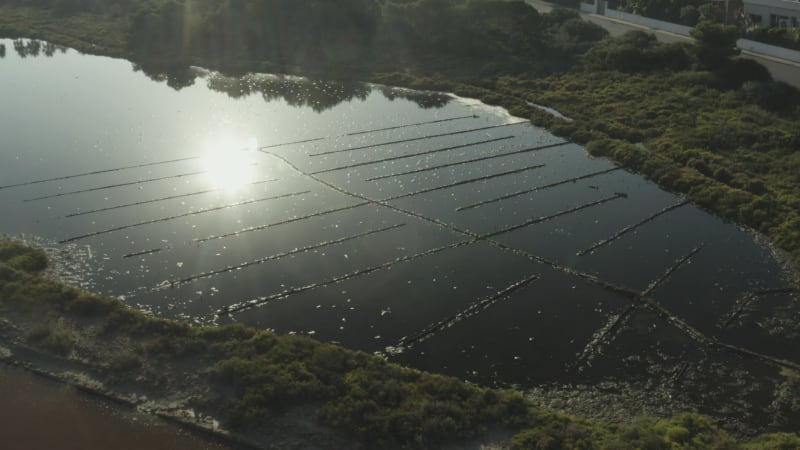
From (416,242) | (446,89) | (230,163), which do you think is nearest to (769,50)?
(446,89)

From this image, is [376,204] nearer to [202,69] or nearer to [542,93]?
[542,93]

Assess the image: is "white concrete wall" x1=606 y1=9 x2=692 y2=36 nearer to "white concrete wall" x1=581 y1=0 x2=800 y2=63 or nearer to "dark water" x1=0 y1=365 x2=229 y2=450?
"white concrete wall" x1=581 y1=0 x2=800 y2=63

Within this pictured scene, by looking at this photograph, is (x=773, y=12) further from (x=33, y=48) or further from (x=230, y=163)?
(x=33, y=48)

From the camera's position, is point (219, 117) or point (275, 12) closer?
point (219, 117)

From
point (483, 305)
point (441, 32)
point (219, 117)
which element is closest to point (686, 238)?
point (483, 305)

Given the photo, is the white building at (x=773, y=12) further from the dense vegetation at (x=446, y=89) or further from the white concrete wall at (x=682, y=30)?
the dense vegetation at (x=446, y=89)

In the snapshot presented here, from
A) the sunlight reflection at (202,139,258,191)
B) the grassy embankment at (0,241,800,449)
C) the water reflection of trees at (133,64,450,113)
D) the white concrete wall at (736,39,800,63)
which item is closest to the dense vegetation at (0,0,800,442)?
the grassy embankment at (0,241,800,449)
